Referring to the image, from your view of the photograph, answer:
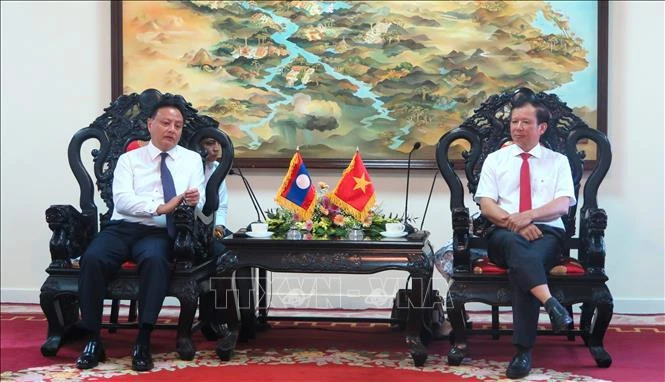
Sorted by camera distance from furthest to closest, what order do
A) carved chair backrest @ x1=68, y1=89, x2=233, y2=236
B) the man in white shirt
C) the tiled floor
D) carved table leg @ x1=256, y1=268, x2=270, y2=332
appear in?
the tiled floor → carved table leg @ x1=256, y1=268, x2=270, y2=332 → carved chair backrest @ x1=68, y1=89, x2=233, y2=236 → the man in white shirt

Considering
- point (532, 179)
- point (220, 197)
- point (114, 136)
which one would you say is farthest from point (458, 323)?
point (114, 136)

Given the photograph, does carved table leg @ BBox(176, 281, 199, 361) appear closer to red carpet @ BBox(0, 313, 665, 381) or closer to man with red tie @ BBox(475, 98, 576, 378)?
red carpet @ BBox(0, 313, 665, 381)

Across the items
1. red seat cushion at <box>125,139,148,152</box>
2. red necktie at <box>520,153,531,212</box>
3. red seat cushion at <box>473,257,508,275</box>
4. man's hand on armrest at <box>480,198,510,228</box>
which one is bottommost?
red seat cushion at <box>473,257,508,275</box>

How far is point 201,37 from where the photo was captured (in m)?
5.02

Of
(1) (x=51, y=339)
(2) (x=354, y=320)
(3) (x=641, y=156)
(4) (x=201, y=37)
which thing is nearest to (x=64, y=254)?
(1) (x=51, y=339)

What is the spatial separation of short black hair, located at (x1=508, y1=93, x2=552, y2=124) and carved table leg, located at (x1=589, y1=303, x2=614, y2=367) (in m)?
0.90

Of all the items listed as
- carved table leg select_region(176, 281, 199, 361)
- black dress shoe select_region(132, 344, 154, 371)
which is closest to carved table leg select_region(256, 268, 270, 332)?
carved table leg select_region(176, 281, 199, 361)

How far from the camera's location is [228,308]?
12.5 feet

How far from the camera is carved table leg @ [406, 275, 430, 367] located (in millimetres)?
3588

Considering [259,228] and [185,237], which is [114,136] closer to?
[185,237]

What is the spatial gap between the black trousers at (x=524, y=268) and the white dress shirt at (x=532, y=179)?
0.21 metres

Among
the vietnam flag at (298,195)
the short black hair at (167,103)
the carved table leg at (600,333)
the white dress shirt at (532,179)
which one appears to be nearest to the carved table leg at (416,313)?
the white dress shirt at (532,179)

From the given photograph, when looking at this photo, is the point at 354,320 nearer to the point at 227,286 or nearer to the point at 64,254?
the point at 227,286

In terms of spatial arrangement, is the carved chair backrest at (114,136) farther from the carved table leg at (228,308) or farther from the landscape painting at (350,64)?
the landscape painting at (350,64)
